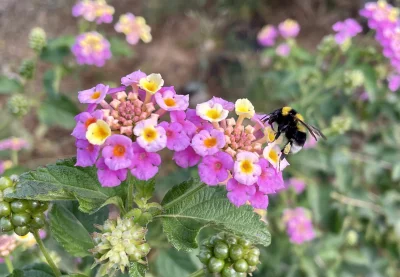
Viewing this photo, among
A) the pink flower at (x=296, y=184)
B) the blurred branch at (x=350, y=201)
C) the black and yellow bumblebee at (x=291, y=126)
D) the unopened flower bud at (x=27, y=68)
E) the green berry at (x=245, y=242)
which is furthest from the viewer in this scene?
the pink flower at (x=296, y=184)

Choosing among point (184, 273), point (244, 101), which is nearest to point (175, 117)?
point (244, 101)

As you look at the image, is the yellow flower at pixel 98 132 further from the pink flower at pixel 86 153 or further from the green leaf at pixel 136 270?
the green leaf at pixel 136 270

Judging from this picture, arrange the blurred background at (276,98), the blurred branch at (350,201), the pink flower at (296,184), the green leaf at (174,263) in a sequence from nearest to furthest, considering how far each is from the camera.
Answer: the green leaf at (174,263)
the blurred background at (276,98)
the blurred branch at (350,201)
the pink flower at (296,184)

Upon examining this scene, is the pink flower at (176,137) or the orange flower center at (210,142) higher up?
the orange flower center at (210,142)

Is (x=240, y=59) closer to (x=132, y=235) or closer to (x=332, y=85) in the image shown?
(x=332, y=85)

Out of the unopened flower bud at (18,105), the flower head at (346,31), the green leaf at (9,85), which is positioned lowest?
the unopened flower bud at (18,105)

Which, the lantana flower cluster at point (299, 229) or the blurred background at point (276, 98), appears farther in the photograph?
the lantana flower cluster at point (299, 229)

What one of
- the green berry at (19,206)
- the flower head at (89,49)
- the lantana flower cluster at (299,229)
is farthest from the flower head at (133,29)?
the green berry at (19,206)
